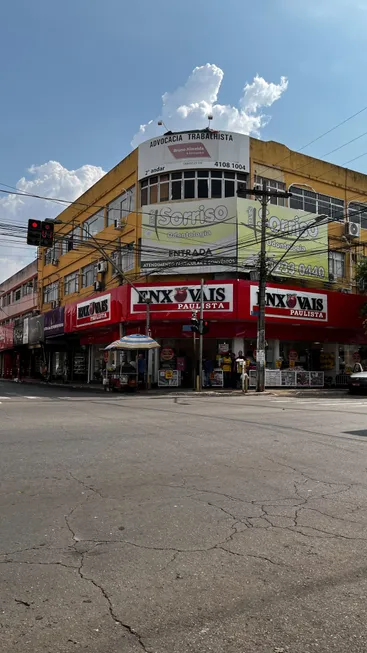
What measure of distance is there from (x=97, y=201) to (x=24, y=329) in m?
16.3

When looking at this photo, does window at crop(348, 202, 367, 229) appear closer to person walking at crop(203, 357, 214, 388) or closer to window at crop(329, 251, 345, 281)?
window at crop(329, 251, 345, 281)

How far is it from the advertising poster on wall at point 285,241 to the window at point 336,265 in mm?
1352

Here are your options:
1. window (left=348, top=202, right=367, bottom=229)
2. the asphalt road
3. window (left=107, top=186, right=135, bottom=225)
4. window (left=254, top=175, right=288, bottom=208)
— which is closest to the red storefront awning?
window (left=107, top=186, right=135, bottom=225)

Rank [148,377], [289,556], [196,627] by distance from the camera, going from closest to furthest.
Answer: [196,627] → [289,556] → [148,377]

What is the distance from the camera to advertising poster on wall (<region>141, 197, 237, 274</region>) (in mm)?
28984

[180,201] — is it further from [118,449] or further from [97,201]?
[118,449]

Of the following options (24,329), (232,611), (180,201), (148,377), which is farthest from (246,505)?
(24,329)

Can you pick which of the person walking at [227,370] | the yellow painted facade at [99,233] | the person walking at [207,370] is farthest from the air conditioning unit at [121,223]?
the person walking at [227,370]

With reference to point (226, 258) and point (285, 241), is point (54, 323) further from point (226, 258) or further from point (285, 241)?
Answer: point (285, 241)

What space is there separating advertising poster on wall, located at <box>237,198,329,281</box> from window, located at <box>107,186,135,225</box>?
25.4 ft

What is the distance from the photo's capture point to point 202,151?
30.1m

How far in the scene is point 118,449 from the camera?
852 centimetres

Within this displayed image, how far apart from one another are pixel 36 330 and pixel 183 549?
42.6 m

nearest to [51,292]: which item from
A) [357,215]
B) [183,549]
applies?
[357,215]
